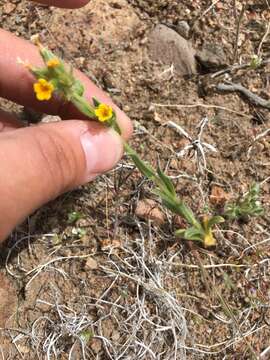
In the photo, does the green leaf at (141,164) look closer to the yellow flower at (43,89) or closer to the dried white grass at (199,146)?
the yellow flower at (43,89)

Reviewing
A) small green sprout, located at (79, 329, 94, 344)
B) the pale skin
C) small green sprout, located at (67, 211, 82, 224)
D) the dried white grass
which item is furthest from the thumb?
small green sprout, located at (79, 329, 94, 344)

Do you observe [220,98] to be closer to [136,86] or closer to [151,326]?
[136,86]

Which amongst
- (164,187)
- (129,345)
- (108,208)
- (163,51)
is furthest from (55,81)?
(129,345)

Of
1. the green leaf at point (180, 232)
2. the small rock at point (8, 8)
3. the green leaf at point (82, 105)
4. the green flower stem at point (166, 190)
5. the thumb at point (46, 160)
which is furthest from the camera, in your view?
the small rock at point (8, 8)

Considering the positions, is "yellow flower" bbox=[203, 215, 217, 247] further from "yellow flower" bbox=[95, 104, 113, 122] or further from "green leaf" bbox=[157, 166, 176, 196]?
"yellow flower" bbox=[95, 104, 113, 122]

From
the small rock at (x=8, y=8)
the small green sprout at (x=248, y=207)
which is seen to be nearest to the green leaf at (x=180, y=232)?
the small green sprout at (x=248, y=207)

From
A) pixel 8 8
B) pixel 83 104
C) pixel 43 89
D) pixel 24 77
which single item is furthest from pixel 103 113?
pixel 8 8
